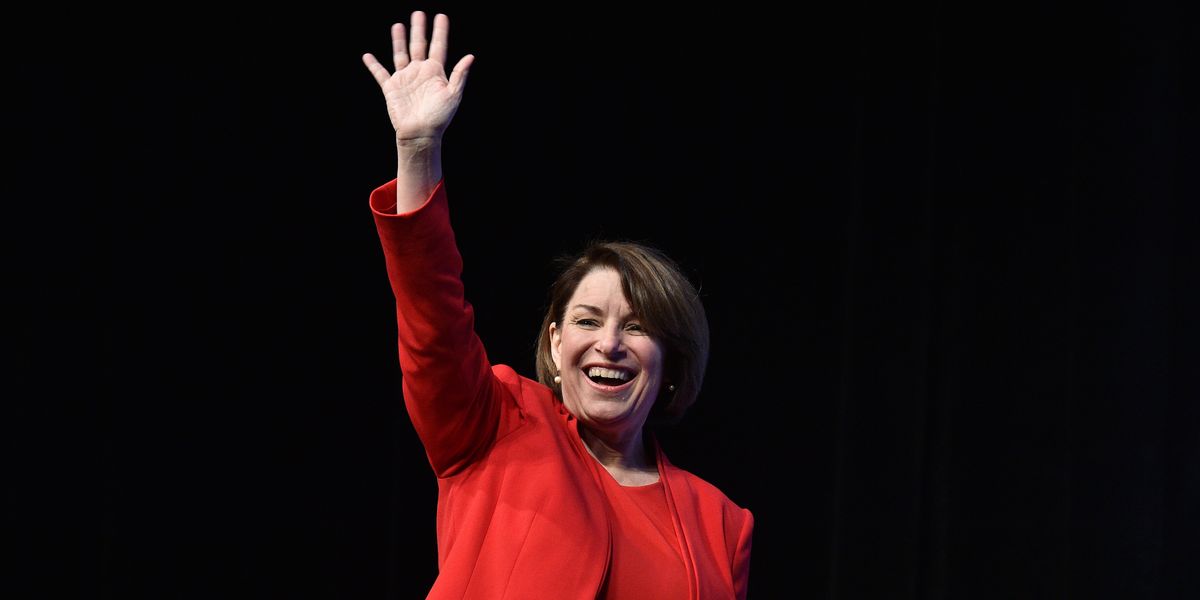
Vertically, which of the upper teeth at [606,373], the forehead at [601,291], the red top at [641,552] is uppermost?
the forehead at [601,291]

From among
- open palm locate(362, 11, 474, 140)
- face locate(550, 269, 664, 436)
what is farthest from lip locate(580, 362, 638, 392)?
open palm locate(362, 11, 474, 140)

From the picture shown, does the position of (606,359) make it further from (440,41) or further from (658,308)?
(440,41)

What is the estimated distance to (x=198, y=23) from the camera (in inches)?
98.9

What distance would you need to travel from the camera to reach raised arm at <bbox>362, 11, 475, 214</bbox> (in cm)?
139

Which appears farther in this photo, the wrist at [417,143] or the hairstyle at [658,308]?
the hairstyle at [658,308]

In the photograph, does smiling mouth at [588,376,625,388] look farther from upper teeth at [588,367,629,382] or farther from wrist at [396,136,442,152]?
wrist at [396,136,442,152]

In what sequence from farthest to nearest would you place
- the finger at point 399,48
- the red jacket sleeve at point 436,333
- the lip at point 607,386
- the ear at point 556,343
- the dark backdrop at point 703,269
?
the dark backdrop at point 703,269
the ear at point 556,343
the lip at point 607,386
the finger at point 399,48
the red jacket sleeve at point 436,333

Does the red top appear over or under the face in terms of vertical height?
under

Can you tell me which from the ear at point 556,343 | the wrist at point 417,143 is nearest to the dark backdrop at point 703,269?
the ear at point 556,343

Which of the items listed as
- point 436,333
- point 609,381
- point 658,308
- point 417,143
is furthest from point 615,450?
point 417,143

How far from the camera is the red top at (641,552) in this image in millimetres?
1530

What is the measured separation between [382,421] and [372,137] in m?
0.63

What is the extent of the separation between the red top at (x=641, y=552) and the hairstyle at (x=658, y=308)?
0.71 feet

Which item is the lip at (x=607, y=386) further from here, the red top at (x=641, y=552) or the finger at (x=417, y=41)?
the finger at (x=417, y=41)
